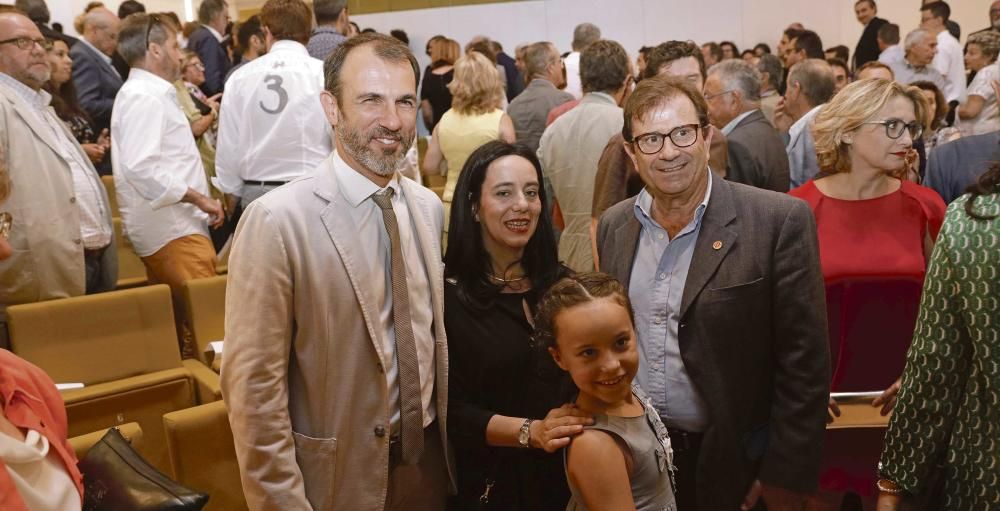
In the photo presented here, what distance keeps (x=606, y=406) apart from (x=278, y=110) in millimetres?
2731

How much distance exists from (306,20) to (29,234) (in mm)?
1580

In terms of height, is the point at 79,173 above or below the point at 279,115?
below

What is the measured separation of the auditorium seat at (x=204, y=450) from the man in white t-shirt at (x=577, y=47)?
4.30 metres

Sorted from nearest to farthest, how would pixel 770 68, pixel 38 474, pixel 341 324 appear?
pixel 38 474 → pixel 341 324 → pixel 770 68

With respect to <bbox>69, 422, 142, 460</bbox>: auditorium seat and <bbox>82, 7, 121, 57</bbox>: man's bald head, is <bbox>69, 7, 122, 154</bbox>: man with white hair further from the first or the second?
<bbox>69, 422, 142, 460</bbox>: auditorium seat

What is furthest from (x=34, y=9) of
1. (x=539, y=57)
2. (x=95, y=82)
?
(x=539, y=57)

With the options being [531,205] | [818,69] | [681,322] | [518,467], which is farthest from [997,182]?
[818,69]

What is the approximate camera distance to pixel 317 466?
1.91m

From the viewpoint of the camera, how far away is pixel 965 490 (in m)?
1.56

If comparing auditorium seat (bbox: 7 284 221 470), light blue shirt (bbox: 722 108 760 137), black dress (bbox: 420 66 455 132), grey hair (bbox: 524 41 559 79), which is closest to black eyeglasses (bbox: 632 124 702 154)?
light blue shirt (bbox: 722 108 760 137)

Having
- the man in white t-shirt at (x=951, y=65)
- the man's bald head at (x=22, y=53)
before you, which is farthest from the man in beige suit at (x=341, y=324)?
the man in white t-shirt at (x=951, y=65)

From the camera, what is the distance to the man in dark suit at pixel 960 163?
3.18m

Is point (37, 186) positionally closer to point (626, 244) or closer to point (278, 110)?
point (278, 110)

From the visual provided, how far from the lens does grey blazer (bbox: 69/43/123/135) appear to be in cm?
546
